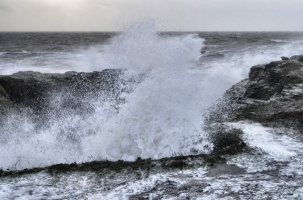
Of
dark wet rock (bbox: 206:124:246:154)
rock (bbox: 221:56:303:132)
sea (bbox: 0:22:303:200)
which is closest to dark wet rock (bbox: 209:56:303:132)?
rock (bbox: 221:56:303:132)

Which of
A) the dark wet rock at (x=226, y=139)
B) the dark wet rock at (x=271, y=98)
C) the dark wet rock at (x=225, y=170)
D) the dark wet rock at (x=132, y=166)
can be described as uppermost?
the dark wet rock at (x=271, y=98)

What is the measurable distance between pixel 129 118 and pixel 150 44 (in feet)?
32.8

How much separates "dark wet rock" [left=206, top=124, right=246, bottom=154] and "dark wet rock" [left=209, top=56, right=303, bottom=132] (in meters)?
1.00

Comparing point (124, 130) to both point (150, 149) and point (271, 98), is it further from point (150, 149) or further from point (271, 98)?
point (271, 98)

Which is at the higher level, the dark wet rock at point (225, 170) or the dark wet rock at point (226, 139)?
the dark wet rock at point (226, 139)

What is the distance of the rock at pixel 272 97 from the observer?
7.94 meters

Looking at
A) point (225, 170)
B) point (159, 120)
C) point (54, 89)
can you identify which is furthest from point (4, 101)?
point (225, 170)

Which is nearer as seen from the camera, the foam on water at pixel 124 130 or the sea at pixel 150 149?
the sea at pixel 150 149

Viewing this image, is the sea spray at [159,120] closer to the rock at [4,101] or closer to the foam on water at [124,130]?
the foam on water at [124,130]

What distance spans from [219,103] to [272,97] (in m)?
1.97

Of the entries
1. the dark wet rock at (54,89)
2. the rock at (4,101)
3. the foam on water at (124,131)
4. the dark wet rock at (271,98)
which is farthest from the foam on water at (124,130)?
the dark wet rock at (271,98)

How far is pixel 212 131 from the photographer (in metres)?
7.59

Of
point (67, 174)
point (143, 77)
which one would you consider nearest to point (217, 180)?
point (67, 174)

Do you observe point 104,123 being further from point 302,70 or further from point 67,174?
point 302,70
